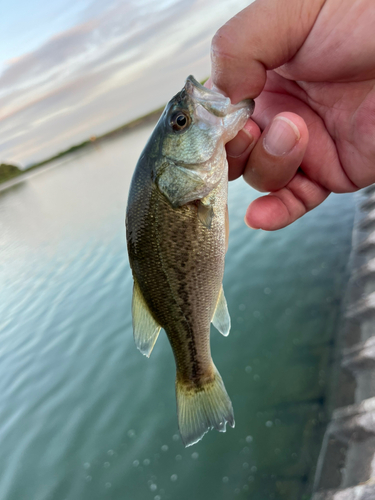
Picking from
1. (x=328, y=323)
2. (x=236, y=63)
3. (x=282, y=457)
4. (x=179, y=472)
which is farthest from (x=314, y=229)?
(x=236, y=63)

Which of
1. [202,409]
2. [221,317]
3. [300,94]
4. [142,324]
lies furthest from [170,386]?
[300,94]

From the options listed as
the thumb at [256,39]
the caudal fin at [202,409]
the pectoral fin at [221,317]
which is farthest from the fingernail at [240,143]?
the caudal fin at [202,409]

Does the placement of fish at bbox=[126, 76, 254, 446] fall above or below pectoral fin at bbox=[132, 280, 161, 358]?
above

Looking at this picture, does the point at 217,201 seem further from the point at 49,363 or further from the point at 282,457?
the point at 49,363

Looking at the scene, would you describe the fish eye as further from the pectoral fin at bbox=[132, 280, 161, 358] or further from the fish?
the pectoral fin at bbox=[132, 280, 161, 358]

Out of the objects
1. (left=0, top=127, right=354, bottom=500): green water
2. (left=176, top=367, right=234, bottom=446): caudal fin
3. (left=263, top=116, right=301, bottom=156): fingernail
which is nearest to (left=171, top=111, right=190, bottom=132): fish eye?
(left=263, top=116, right=301, bottom=156): fingernail

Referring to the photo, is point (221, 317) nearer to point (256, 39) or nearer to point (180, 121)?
point (180, 121)
